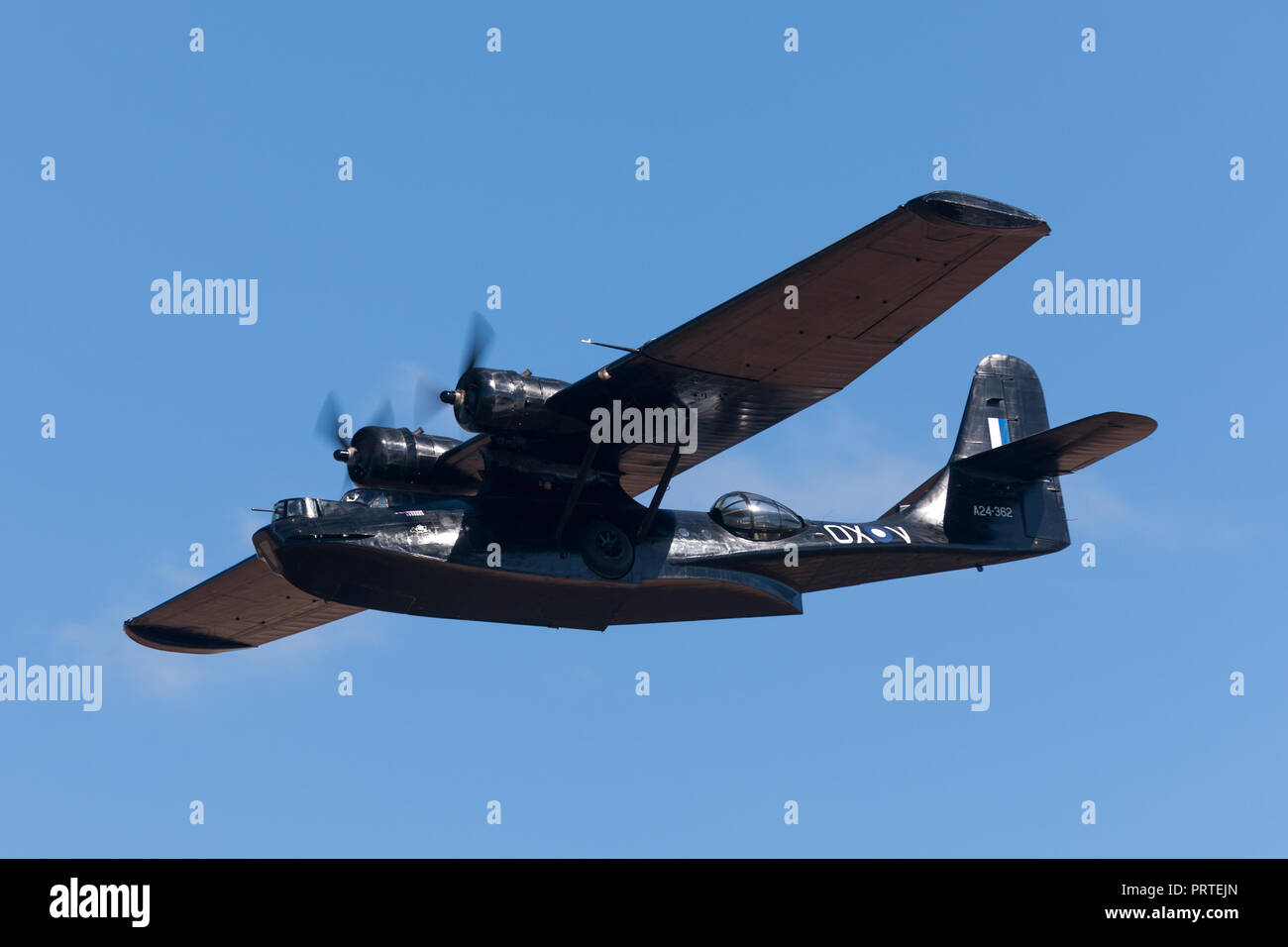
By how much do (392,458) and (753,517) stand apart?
515 cm

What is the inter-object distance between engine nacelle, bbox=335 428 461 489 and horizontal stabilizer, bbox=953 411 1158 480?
8.70m

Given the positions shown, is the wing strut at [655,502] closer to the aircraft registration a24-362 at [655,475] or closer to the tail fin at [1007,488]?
the aircraft registration a24-362 at [655,475]

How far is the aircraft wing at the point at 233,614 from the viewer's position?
1025 inches

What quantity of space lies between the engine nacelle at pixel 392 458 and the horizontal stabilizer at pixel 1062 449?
870cm

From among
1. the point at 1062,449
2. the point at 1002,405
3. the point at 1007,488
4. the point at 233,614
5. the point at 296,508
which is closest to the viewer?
the point at 296,508

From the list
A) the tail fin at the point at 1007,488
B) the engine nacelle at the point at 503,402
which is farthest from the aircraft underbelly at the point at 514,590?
the tail fin at the point at 1007,488

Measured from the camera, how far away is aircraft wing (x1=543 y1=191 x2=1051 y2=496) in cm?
2002

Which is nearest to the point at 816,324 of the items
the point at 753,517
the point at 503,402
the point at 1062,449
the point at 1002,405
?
the point at 753,517

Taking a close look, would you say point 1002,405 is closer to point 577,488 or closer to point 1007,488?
point 1007,488

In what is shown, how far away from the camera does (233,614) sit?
1061 inches

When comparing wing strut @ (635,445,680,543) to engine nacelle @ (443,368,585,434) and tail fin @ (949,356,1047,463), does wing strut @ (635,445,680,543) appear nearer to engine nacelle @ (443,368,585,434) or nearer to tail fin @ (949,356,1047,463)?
engine nacelle @ (443,368,585,434)
